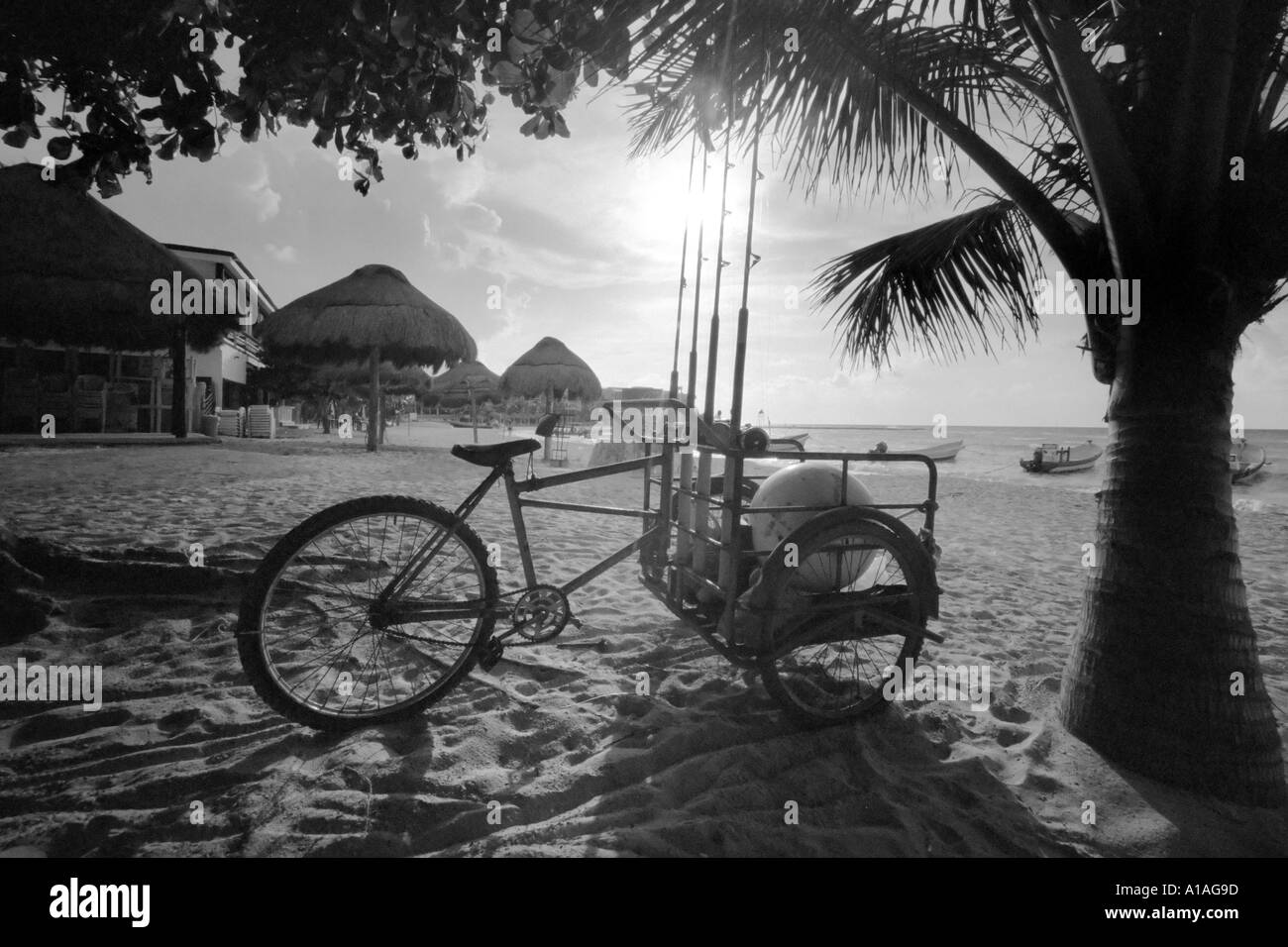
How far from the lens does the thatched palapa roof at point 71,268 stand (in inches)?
304

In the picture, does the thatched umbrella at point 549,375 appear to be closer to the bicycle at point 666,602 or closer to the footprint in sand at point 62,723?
the bicycle at point 666,602

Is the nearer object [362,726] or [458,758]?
[458,758]

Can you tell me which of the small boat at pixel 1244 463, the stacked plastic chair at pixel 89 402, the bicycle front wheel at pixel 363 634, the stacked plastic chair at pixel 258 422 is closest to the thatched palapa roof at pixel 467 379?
the stacked plastic chair at pixel 258 422

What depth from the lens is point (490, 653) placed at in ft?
7.86

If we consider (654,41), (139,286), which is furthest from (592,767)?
(139,286)

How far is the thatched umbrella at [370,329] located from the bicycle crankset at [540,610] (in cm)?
1171

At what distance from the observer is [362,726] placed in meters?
2.17

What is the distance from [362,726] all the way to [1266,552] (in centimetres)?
935

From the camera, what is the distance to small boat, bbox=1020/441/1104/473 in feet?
74.0

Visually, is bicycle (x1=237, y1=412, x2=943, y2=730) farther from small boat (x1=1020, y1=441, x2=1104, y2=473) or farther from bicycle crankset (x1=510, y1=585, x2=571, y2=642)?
small boat (x1=1020, y1=441, x2=1104, y2=473)

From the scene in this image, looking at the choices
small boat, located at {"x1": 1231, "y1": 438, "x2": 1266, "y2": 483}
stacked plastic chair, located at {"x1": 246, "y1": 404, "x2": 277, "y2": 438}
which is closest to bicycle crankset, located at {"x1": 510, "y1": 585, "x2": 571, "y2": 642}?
stacked plastic chair, located at {"x1": 246, "y1": 404, "x2": 277, "y2": 438}

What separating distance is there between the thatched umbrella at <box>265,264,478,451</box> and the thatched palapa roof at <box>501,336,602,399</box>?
3.43 meters
